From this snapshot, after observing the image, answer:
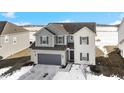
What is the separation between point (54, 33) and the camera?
14.1 ft

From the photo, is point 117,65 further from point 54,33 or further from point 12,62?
point 12,62

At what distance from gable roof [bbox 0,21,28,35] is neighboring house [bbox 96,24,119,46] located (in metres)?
1.32

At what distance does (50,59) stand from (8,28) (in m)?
0.93

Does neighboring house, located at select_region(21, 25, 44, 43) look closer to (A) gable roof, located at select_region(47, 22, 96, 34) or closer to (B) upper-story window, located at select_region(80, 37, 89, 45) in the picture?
(A) gable roof, located at select_region(47, 22, 96, 34)

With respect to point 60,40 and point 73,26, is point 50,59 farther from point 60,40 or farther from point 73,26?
point 73,26

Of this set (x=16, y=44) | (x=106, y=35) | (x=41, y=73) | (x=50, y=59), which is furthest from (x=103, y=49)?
(x=16, y=44)

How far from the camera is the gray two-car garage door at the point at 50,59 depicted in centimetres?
432

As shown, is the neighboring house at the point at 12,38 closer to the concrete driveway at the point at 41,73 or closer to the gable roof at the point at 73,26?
the concrete driveway at the point at 41,73

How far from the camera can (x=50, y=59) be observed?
14.3 feet

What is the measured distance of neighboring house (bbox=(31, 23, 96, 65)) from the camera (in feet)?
13.7

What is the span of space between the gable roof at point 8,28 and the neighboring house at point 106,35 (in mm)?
1319

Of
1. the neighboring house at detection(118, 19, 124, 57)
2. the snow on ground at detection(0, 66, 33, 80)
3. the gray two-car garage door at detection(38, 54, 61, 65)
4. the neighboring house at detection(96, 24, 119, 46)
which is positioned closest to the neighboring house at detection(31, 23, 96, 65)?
the gray two-car garage door at detection(38, 54, 61, 65)
